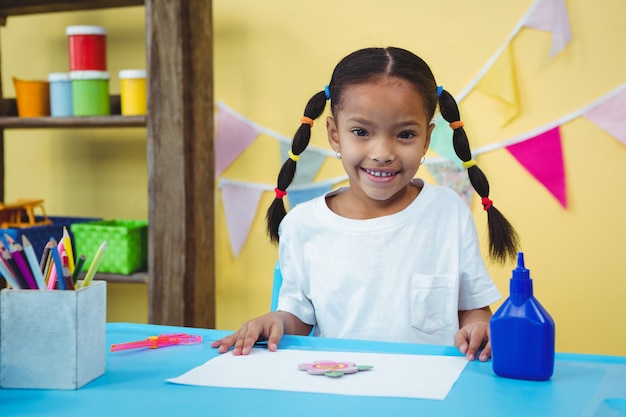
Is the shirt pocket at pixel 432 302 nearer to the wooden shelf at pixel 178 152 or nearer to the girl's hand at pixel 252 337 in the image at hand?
the girl's hand at pixel 252 337

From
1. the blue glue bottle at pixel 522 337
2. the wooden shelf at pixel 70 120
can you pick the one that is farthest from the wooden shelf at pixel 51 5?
the blue glue bottle at pixel 522 337

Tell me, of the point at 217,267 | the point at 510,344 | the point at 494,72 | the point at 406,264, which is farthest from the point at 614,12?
the point at 510,344

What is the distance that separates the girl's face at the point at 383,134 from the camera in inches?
49.4

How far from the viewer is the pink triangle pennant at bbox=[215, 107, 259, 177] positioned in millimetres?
2619

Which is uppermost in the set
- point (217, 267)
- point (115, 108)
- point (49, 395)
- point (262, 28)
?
point (262, 28)

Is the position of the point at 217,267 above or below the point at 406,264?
below

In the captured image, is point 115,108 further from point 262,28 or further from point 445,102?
point 445,102

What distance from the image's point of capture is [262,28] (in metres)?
2.60

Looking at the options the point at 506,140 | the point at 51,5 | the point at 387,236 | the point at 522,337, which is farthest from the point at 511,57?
the point at 522,337

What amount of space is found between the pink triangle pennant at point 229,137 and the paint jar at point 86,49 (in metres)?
0.43

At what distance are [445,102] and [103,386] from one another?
805 mm

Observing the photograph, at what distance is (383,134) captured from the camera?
1.26 meters

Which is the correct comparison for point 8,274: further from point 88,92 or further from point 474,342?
point 88,92

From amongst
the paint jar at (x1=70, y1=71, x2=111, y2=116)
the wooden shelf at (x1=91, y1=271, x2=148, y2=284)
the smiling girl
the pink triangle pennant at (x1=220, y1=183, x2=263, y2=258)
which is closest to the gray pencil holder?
the smiling girl
